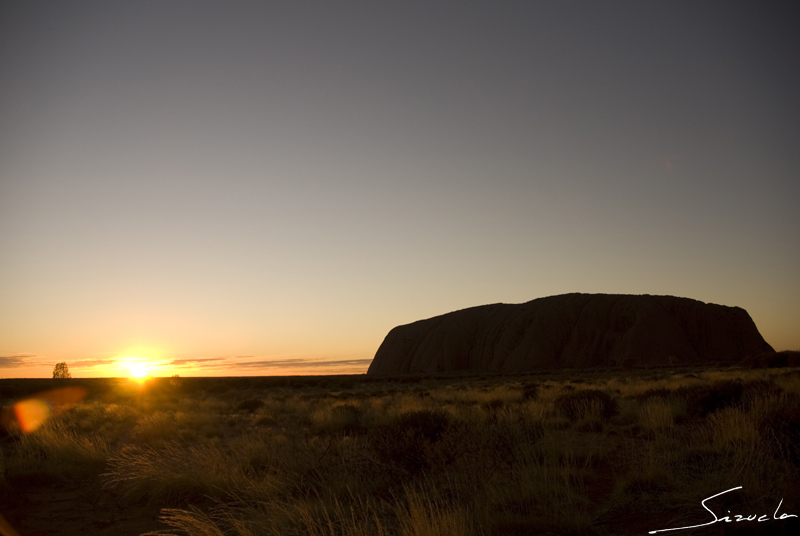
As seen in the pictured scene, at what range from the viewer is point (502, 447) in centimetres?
723

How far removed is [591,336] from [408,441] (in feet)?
245

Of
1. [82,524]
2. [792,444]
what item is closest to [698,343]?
[792,444]

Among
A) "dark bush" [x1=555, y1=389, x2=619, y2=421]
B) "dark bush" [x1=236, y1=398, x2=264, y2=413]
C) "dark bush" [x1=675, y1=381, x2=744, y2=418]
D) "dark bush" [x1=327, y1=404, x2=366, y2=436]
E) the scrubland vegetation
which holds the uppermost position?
the scrubland vegetation

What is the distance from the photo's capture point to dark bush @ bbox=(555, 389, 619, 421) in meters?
12.7

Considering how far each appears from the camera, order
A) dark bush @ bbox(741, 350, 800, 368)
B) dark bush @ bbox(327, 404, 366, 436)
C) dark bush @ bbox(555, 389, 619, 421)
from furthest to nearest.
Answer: dark bush @ bbox(741, 350, 800, 368)
dark bush @ bbox(327, 404, 366, 436)
dark bush @ bbox(555, 389, 619, 421)

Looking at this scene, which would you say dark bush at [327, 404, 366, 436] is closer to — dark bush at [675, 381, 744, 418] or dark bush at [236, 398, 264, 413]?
dark bush at [675, 381, 744, 418]

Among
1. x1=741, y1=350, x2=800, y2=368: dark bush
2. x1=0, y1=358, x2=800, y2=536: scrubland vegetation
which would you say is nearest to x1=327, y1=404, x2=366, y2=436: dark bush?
x1=0, y1=358, x2=800, y2=536: scrubland vegetation

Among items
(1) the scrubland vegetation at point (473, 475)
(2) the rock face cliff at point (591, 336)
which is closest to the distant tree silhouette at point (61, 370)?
(2) the rock face cliff at point (591, 336)

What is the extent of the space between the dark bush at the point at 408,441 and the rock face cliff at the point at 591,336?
6570cm

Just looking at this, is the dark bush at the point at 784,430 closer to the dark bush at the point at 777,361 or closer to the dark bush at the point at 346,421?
the dark bush at the point at 346,421

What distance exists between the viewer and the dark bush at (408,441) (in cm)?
744

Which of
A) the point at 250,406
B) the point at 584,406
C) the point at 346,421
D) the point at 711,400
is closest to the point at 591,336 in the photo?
the point at 250,406

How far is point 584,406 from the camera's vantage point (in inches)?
517

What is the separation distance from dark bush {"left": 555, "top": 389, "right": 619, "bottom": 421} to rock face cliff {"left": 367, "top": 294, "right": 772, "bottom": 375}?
58.3 meters
